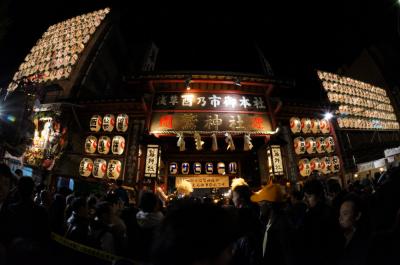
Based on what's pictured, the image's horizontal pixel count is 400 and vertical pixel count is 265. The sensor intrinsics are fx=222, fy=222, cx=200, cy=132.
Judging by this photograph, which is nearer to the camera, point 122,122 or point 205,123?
point 205,123

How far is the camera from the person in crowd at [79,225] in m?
3.67

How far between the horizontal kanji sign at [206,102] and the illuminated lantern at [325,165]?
255 inches

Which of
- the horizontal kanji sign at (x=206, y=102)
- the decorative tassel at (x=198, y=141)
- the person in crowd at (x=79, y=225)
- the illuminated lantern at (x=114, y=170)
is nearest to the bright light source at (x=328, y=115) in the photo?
the horizontal kanji sign at (x=206, y=102)

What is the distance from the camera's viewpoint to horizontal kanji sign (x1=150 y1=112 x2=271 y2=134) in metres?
14.7

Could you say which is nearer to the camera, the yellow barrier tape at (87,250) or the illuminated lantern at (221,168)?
the yellow barrier tape at (87,250)

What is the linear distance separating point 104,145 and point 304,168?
14.7m

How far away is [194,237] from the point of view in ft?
3.65

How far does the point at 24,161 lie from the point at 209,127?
1414cm

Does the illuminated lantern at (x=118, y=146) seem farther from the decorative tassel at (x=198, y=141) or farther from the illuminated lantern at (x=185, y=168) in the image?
the decorative tassel at (x=198, y=141)

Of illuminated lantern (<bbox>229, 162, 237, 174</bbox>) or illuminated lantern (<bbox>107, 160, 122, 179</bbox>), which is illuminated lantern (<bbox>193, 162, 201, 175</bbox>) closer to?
illuminated lantern (<bbox>229, 162, 237, 174</bbox>)

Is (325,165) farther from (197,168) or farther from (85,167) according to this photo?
(85,167)

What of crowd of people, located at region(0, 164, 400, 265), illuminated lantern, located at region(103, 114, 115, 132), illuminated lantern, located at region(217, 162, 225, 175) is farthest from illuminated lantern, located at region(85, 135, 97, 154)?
crowd of people, located at region(0, 164, 400, 265)

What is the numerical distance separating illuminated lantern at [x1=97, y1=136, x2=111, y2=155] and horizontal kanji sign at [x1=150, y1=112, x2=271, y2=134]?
3511mm

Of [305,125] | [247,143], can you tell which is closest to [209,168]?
[247,143]
